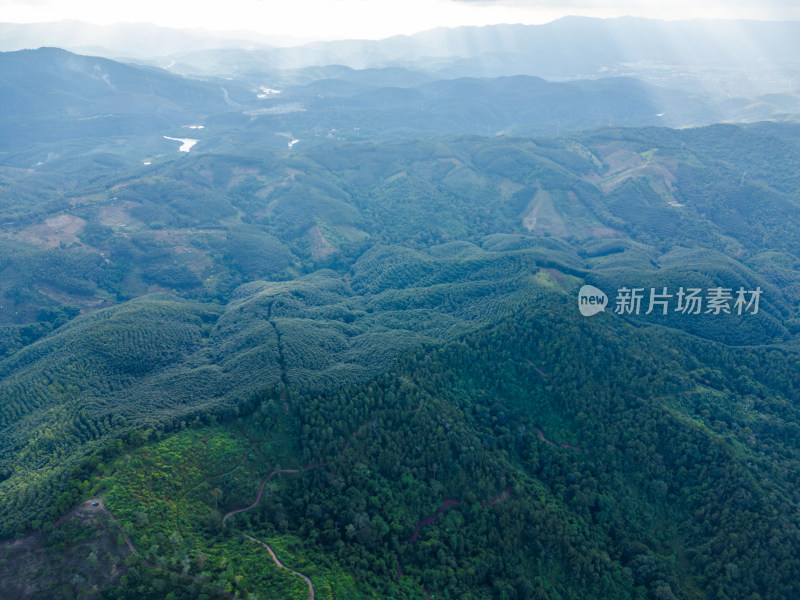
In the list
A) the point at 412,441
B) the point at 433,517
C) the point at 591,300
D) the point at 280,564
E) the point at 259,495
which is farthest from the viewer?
the point at 591,300

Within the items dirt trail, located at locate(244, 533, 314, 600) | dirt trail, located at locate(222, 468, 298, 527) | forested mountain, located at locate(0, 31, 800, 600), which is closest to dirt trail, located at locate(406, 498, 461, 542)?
forested mountain, located at locate(0, 31, 800, 600)

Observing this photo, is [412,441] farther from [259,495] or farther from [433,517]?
[259,495]

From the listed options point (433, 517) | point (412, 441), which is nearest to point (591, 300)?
point (412, 441)

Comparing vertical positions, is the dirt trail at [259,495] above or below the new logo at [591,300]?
below

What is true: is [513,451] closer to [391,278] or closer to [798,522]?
[798,522]

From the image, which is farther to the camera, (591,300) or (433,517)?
(591,300)

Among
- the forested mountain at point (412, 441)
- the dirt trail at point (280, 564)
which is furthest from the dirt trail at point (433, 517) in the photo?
the dirt trail at point (280, 564)

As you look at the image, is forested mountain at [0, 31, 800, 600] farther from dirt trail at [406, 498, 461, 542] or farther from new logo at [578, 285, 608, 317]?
new logo at [578, 285, 608, 317]

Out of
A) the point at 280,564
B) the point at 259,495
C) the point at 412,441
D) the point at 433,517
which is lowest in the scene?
the point at 433,517

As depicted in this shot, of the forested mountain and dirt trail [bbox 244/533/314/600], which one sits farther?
the forested mountain

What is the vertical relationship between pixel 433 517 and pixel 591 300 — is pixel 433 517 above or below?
below

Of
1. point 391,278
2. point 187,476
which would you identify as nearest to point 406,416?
point 187,476

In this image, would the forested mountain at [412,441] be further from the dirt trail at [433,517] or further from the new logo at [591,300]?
the new logo at [591,300]

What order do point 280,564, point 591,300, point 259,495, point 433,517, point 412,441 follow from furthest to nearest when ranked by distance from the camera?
point 591,300 → point 412,441 → point 433,517 → point 259,495 → point 280,564
